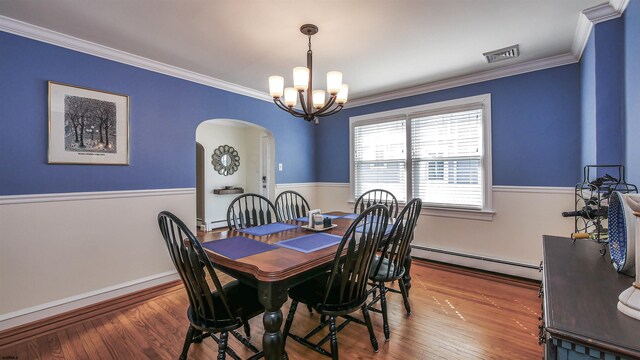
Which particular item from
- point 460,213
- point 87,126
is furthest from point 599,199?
point 87,126

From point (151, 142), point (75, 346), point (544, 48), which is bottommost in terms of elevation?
point (75, 346)

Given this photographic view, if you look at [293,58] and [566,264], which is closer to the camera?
A: [566,264]

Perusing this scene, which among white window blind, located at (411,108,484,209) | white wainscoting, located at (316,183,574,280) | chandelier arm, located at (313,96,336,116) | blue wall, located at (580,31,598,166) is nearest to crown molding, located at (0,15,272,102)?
chandelier arm, located at (313,96,336,116)

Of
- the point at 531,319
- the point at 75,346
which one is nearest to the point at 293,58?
the point at 75,346

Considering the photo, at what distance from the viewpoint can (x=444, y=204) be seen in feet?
12.0

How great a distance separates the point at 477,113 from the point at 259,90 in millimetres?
2891

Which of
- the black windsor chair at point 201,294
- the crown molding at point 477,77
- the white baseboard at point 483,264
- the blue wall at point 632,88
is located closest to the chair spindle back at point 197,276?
the black windsor chair at point 201,294

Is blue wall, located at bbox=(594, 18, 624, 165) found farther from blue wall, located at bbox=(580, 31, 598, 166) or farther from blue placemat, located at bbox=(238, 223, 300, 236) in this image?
blue placemat, located at bbox=(238, 223, 300, 236)

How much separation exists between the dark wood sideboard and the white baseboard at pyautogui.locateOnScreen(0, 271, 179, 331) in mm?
3341

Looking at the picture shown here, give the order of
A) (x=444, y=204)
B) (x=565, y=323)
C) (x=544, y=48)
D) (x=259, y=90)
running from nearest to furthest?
1. (x=565, y=323)
2. (x=544, y=48)
3. (x=444, y=204)
4. (x=259, y=90)

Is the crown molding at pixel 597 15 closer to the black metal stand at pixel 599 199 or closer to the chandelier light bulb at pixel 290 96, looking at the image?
the black metal stand at pixel 599 199

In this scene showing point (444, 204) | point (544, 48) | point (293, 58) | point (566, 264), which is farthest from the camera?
point (444, 204)

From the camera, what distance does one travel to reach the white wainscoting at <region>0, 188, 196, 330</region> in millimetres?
2234

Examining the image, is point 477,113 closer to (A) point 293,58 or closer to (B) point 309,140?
(A) point 293,58
